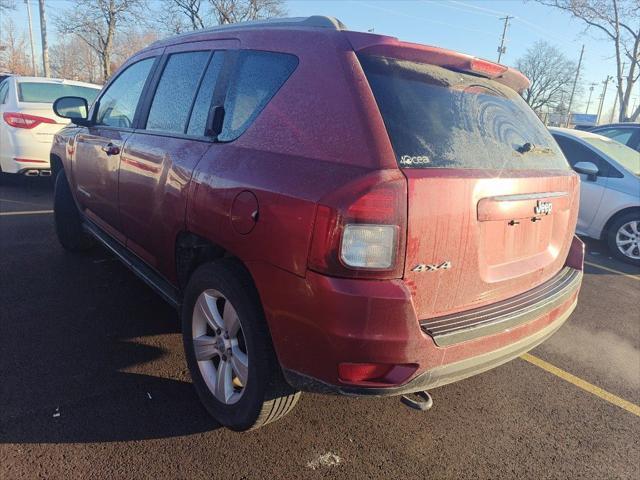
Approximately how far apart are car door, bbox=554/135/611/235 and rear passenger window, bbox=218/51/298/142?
5.36 meters

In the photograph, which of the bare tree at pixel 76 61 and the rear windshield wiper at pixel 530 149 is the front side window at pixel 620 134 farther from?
the bare tree at pixel 76 61

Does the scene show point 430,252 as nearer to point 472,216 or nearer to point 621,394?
point 472,216

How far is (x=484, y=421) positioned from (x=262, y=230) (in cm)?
172

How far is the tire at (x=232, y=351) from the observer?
2098mm

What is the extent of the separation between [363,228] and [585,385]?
2350mm

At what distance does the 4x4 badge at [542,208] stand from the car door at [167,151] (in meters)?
1.64

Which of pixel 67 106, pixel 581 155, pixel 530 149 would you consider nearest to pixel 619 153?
pixel 581 155

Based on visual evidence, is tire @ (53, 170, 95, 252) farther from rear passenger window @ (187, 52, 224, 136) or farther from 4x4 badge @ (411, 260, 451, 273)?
4x4 badge @ (411, 260, 451, 273)

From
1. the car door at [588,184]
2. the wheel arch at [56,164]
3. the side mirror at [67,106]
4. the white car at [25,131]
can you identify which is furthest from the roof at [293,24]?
the white car at [25,131]

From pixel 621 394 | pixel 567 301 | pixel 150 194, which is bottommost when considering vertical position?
pixel 621 394

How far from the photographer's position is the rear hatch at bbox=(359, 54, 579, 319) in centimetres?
188

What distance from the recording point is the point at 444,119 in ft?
6.83

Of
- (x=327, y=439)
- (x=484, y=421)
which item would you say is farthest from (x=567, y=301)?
(x=327, y=439)

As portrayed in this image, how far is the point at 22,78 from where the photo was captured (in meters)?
7.82
